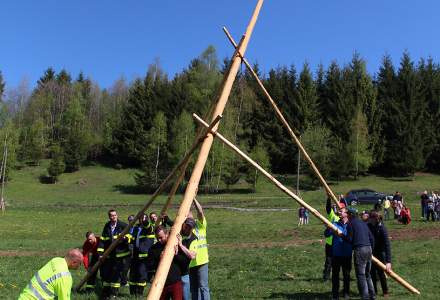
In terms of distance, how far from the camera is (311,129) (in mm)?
60844

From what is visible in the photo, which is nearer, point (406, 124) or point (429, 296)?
point (429, 296)

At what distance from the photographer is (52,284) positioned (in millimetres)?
5816

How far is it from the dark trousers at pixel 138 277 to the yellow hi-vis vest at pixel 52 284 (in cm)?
525

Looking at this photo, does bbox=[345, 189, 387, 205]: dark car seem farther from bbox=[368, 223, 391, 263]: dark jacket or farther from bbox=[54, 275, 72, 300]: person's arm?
bbox=[54, 275, 72, 300]: person's arm

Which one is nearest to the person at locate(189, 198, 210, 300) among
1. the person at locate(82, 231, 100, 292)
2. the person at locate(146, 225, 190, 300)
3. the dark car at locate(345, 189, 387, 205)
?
the person at locate(146, 225, 190, 300)

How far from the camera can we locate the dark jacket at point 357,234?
9.55 meters

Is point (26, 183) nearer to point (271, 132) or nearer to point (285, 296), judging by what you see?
point (271, 132)

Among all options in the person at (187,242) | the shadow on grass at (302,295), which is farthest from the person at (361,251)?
the person at (187,242)

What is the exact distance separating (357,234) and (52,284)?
6.19 m

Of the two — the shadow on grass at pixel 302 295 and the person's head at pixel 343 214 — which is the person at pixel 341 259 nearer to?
the person's head at pixel 343 214

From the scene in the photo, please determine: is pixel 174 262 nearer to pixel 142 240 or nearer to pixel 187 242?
pixel 187 242

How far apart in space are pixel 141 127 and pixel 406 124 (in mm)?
39485

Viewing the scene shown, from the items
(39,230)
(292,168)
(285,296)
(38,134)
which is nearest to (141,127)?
(38,134)

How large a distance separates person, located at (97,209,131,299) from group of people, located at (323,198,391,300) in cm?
484
